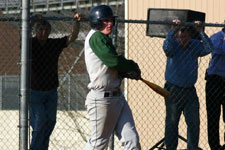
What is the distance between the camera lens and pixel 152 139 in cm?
938

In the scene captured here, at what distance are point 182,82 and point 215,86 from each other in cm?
74

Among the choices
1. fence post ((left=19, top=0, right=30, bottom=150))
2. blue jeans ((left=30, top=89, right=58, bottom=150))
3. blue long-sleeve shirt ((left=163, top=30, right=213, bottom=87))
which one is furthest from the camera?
blue long-sleeve shirt ((left=163, top=30, right=213, bottom=87))

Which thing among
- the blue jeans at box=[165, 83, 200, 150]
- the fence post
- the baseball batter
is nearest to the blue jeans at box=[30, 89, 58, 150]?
the fence post

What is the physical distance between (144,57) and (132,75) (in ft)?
13.8

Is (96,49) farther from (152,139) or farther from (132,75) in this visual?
(152,139)

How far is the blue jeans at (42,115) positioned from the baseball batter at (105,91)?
110 cm

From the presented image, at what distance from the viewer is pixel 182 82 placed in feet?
22.4

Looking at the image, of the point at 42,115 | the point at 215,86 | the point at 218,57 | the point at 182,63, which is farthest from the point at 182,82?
the point at 42,115

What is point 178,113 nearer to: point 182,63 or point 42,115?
point 182,63

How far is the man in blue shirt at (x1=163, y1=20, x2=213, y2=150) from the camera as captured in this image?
6832 mm

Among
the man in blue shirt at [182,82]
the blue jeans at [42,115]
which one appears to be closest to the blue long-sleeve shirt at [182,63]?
the man in blue shirt at [182,82]

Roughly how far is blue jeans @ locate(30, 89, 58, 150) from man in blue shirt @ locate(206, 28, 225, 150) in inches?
90.9

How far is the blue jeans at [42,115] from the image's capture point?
20.7 feet

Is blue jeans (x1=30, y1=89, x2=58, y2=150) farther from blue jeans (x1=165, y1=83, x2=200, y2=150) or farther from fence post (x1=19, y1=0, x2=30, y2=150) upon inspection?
blue jeans (x1=165, y1=83, x2=200, y2=150)
